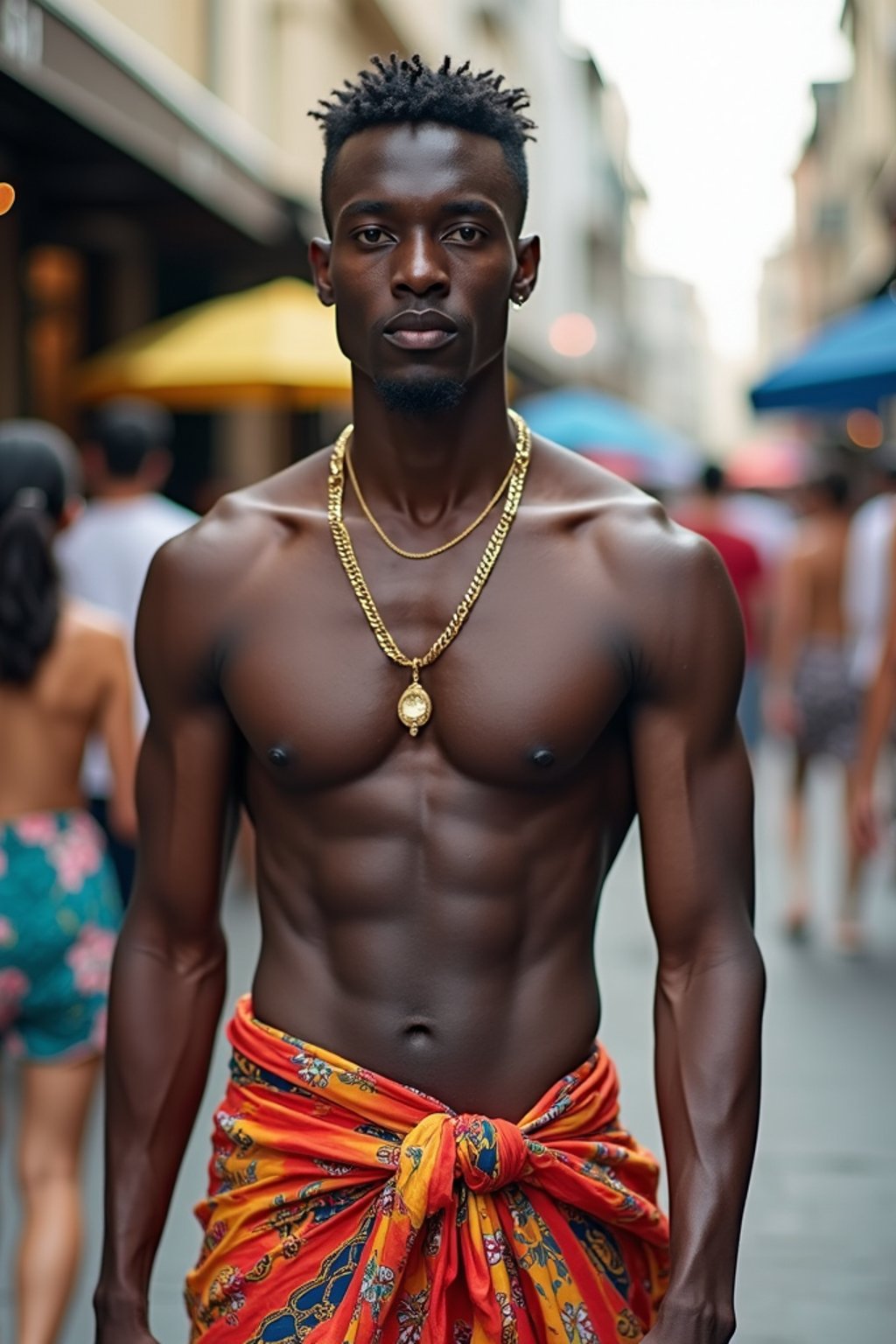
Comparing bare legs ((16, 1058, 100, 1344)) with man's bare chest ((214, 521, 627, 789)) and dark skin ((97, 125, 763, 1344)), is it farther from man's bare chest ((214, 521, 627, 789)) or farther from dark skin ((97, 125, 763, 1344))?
man's bare chest ((214, 521, 627, 789))

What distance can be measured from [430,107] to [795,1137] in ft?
14.4

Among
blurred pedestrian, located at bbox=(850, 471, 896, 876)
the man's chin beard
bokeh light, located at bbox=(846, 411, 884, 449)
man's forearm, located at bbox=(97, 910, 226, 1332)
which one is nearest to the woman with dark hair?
man's forearm, located at bbox=(97, 910, 226, 1332)

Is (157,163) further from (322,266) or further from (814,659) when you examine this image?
(322,266)

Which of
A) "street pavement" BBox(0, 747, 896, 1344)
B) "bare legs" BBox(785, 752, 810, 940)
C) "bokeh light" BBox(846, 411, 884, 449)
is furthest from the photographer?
"bokeh light" BBox(846, 411, 884, 449)

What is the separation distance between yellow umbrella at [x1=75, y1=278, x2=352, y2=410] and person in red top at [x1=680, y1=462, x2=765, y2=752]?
87.9 inches

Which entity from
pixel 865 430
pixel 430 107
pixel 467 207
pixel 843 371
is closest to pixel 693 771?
pixel 467 207

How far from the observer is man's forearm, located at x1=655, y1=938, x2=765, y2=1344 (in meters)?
2.49

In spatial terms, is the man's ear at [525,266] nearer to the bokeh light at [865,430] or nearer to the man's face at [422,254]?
the man's face at [422,254]

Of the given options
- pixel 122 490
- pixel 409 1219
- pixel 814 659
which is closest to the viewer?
pixel 409 1219

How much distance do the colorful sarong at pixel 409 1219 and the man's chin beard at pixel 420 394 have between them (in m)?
0.81

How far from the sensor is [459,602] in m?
2.71

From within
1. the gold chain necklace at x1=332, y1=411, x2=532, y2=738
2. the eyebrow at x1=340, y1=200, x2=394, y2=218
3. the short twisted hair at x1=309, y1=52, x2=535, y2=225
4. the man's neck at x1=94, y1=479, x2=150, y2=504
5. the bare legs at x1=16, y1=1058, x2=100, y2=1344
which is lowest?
the bare legs at x1=16, y1=1058, x2=100, y2=1344

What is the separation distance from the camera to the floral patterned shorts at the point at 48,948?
4637mm

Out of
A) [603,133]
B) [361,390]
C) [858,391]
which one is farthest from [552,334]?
[361,390]
